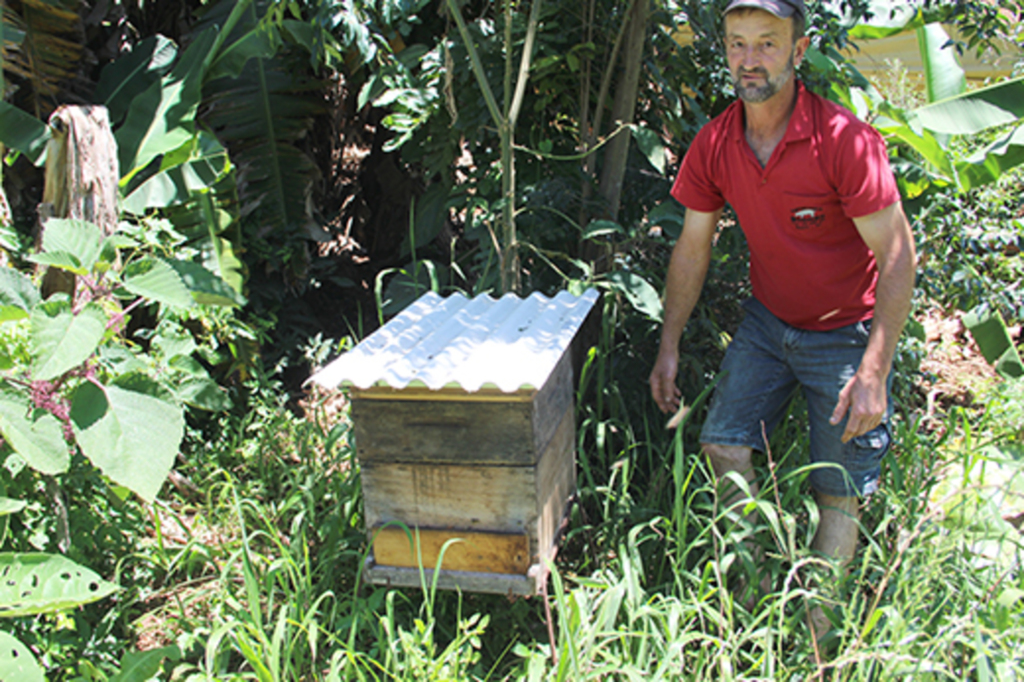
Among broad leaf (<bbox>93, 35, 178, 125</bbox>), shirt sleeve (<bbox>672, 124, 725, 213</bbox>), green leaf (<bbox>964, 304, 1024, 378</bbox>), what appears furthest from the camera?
broad leaf (<bbox>93, 35, 178, 125</bbox>)

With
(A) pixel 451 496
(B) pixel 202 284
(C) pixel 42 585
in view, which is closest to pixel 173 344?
(B) pixel 202 284

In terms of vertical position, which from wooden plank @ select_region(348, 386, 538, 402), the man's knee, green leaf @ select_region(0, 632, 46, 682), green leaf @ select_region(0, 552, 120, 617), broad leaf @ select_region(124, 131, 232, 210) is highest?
broad leaf @ select_region(124, 131, 232, 210)

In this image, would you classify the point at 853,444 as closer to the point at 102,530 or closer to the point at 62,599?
the point at 62,599

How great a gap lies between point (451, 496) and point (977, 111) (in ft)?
8.65

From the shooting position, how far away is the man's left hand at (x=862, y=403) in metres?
2.29

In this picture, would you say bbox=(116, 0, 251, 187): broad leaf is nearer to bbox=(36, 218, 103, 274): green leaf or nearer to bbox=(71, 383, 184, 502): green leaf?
bbox=(36, 218, 103, 274): green leaf

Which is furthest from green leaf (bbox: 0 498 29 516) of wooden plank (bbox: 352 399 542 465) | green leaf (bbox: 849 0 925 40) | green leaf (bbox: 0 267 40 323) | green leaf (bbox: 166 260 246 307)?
green leaf (bbox: 849 0 925 40)

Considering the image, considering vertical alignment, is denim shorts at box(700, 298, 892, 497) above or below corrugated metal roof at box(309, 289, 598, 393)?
below

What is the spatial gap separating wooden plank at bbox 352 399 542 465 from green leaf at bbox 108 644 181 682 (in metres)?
0.83

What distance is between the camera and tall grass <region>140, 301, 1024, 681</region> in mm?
2119

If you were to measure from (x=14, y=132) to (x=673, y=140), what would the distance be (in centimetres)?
278

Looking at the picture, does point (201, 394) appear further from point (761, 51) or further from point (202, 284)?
point (761, 51)

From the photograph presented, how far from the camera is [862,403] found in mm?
2299

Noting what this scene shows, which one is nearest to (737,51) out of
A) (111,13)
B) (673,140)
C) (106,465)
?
(673,140)
